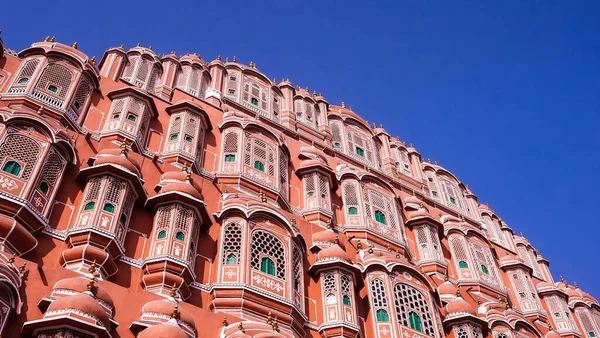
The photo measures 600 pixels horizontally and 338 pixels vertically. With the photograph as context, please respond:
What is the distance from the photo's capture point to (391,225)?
2888 cm

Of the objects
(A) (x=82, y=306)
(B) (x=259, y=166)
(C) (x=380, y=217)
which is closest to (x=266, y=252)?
(B) (x=259, y=166)

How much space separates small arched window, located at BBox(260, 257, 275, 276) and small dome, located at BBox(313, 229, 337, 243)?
3.26 meters

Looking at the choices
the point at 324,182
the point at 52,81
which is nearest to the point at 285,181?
the point at 324,182

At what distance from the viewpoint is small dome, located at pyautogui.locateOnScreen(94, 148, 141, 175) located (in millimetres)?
19406

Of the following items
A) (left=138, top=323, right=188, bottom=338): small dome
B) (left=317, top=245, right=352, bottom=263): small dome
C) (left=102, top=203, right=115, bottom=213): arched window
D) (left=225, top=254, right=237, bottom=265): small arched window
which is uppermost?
(left=317, top=245, right=352, bottom=263): small dome

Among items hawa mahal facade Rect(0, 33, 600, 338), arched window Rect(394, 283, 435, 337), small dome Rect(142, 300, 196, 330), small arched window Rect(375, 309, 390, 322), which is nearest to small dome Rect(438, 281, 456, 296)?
hawa mahal facade Rect(0, 33, 600, 338)

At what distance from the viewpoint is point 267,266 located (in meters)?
20.3

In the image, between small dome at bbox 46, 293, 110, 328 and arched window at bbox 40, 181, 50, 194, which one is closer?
small dome at bbox 46, 293, 110, 328

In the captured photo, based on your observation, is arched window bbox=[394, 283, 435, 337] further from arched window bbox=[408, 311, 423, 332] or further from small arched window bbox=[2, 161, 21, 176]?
small arched window bbox=[2, 161, 21, 176]

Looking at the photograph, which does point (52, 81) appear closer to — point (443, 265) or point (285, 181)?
point (285, 181)

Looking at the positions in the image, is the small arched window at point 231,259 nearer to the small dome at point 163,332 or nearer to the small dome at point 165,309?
the small dome at point 165,309

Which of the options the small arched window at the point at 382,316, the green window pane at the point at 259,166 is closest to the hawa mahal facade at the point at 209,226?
the small arched window at the point at 382,316

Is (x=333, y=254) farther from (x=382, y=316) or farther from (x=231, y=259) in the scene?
(x=231, y=259)

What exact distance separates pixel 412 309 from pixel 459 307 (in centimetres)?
262
